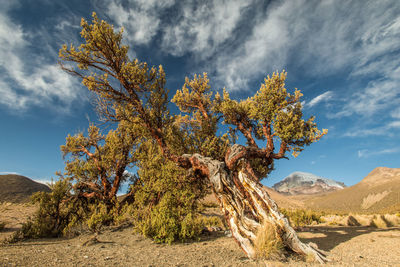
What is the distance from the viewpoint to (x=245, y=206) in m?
7.59

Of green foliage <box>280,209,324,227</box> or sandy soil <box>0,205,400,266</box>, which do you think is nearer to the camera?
Result: sandy soil <box>0,205,400,266</box>

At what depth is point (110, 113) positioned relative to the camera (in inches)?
417

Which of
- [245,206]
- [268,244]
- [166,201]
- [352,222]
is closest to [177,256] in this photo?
[268,244]

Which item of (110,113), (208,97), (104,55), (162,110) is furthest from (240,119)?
(104,55)

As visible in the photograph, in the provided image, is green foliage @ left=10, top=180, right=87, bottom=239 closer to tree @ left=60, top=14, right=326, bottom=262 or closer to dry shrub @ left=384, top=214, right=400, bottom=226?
tree @ left=60, top=14, right=326, bottom=262

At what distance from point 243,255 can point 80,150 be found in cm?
1582

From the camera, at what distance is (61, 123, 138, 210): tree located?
14.0 metres

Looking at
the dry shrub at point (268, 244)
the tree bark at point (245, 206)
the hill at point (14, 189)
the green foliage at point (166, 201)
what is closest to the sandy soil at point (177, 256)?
the dry shrub at point (268, 244)

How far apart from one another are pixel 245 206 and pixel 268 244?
204cm

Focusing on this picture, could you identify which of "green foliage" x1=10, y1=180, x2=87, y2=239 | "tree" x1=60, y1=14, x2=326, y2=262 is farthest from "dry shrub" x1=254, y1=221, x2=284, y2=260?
"green foliage" x1=10, y1=180, x2=87, y2=239

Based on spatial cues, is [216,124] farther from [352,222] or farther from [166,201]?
[352,222]

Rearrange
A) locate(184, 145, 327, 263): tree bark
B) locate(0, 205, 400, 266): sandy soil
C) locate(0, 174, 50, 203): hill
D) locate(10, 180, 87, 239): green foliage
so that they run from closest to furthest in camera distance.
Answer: locate(0, 205, 400, 266): sandy soil < locate(184, 145, 327, 263): tree bark < locate(10, 180, 87, 239): green foliage < locate(0, 174, 50, 203): hill

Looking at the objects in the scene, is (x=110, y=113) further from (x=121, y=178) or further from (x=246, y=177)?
(x=246, y=177)

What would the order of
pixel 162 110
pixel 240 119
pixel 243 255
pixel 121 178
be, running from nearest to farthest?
pixel 243 255, pixel 162 110, pixel 240 119, pixel 121 178
